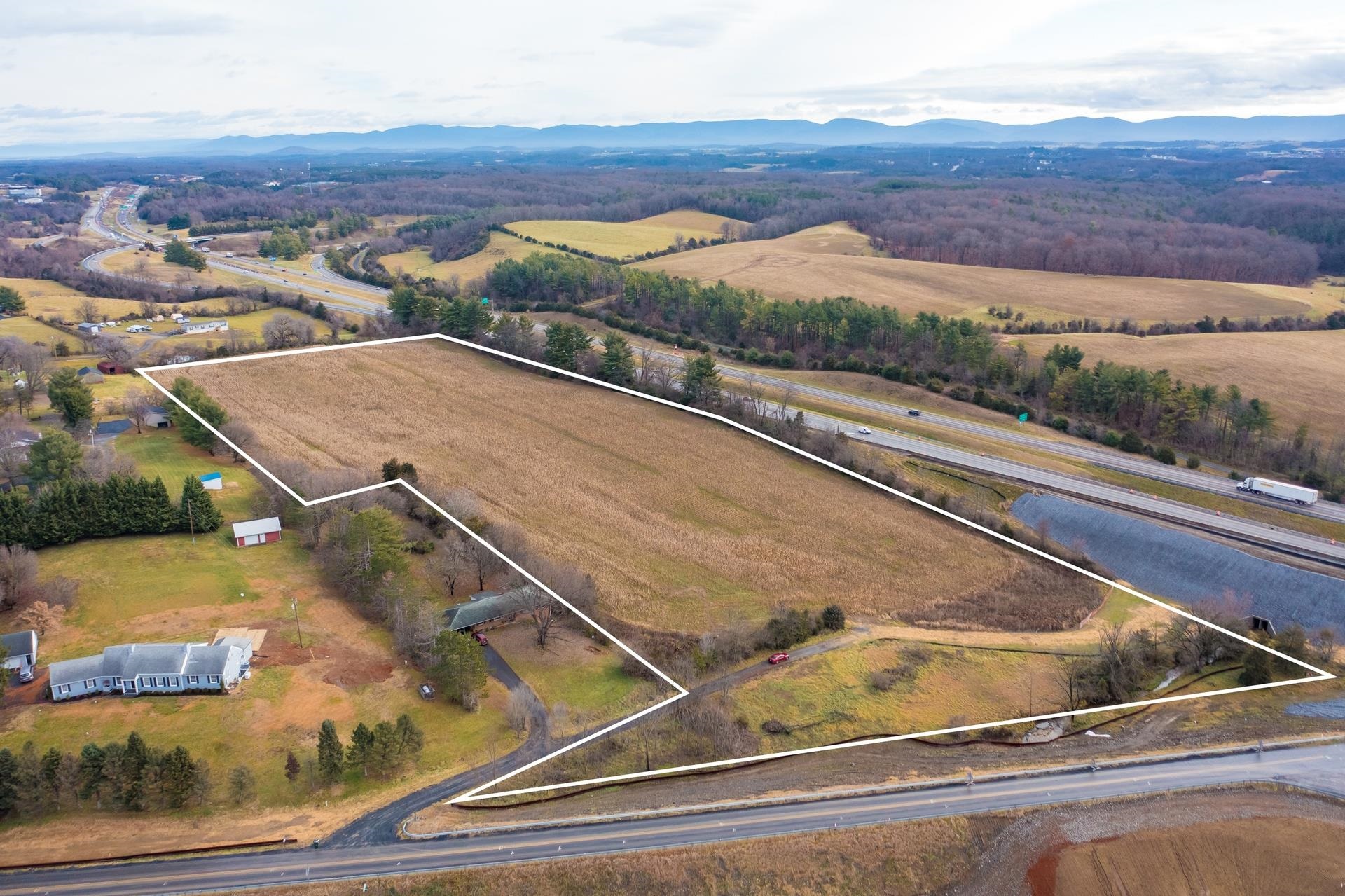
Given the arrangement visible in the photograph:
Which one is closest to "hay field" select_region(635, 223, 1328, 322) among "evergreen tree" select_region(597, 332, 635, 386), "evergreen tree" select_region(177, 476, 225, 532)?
"evergreen tree" select_region(597, 332, 635, 386)

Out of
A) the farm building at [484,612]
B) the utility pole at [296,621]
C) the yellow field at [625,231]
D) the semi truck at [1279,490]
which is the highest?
the yellow field at [625,231]

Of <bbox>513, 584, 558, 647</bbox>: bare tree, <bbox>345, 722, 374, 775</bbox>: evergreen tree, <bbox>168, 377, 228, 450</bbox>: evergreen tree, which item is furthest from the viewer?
<bbox>168, 377, 228, 450</bbox>: evergreen tree

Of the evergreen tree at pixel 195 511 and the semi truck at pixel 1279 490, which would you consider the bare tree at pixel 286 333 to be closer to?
the evergreen tree at pixel 195 511

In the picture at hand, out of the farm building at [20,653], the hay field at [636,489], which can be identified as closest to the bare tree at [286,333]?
the hay field at [636,489]

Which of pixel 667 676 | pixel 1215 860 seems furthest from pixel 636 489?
pixel 1215 860

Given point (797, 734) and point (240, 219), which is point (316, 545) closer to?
point (797, 734)

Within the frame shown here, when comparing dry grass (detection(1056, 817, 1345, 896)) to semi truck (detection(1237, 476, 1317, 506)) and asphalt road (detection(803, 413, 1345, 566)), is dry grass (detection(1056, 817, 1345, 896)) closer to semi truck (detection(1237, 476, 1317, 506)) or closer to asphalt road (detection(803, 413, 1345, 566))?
asphalt road (detection(803, 413, 1345, 566))
